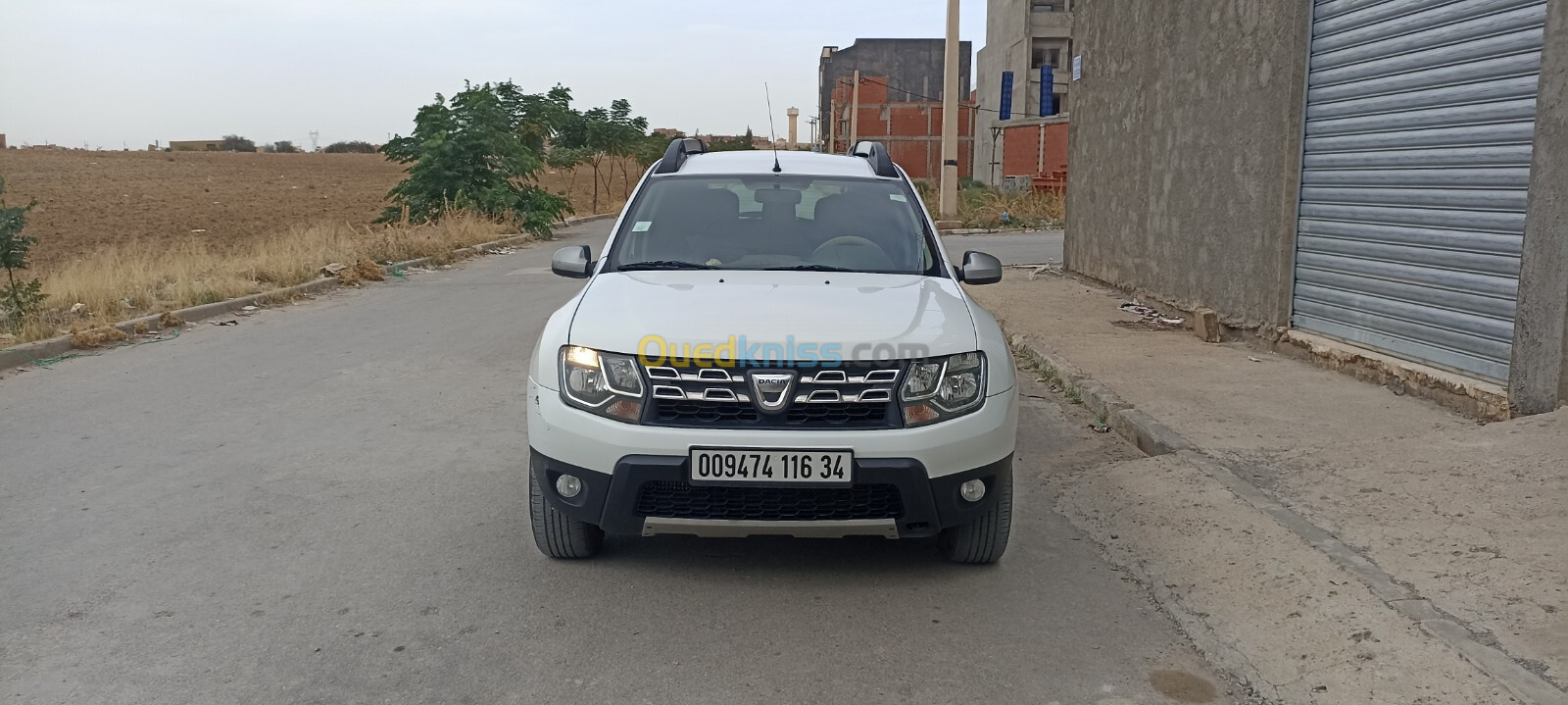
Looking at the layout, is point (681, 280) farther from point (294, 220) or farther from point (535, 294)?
point (294, 220)

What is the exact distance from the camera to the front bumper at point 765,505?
4242mm

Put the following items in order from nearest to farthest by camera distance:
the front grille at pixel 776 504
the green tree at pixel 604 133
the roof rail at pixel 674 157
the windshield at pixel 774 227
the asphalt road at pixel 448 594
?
the asphalt road at pixel 448 594 < the front grille at pixel 776 504 < the windshield at pixel 774 227 < the roof rail at pixel 674 157 < the green tree at pixel 604 133

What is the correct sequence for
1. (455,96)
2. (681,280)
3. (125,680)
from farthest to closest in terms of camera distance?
(455,96)
(681,280)
(125,680)

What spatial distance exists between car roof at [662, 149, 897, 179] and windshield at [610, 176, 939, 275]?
10 centimetres

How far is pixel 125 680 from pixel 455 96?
78.0ft

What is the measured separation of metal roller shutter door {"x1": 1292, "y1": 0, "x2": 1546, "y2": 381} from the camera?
22.8 feet

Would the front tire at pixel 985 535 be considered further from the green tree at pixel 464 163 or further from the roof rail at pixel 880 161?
the green tree at pixel 464 163

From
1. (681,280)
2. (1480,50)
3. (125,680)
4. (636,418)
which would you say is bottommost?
(125,680)

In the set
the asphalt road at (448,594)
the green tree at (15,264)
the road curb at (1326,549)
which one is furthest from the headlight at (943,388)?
the green tree at (15,264)

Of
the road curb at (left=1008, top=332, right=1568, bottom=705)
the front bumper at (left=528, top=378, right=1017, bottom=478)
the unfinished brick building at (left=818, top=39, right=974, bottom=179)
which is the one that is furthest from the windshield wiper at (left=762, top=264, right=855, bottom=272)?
the unfinished brick building at (left=818, top=39, right=974, bottom=179)

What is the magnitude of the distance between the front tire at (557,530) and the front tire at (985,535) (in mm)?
1380

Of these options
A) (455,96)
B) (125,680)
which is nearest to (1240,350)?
(125,680)

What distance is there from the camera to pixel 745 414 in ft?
13.9

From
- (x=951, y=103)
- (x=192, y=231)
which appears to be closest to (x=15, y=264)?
(x=951, y=103)
